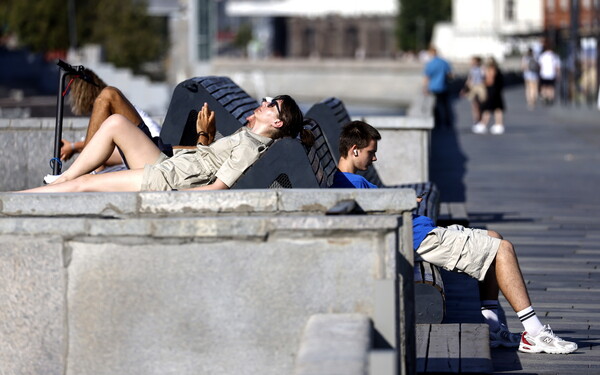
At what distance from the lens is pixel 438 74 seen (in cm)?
2731

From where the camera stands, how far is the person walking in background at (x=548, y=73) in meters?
35.3

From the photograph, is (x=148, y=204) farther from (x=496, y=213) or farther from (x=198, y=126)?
(x=496, y=213)

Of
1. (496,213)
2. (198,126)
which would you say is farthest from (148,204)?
(496,213)

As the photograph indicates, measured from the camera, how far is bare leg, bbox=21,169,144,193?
723 centimetres

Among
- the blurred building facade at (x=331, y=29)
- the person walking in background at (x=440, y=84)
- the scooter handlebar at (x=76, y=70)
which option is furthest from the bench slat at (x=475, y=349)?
the blurred building facade at (x=331, y=29)

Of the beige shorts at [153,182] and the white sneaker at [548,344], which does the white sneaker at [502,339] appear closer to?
the white sneaker at [548,344]

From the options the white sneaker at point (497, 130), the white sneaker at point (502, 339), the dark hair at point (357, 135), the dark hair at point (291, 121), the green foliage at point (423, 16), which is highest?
the green foliage at point (423, 16)

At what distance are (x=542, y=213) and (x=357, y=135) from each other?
218 inches

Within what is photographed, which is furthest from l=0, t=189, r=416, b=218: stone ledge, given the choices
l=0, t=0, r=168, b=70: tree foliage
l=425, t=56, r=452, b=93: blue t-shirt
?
l=0, t=0, r=168, b=70: tree foliage

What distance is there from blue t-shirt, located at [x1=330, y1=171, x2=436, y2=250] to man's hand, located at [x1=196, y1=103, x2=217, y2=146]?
38.0 inches

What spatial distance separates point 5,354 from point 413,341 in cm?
167

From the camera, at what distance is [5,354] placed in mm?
5512

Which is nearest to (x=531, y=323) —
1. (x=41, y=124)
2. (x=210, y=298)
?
(x=210, y=298)

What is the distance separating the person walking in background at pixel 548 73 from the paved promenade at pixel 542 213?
809 centimetres
